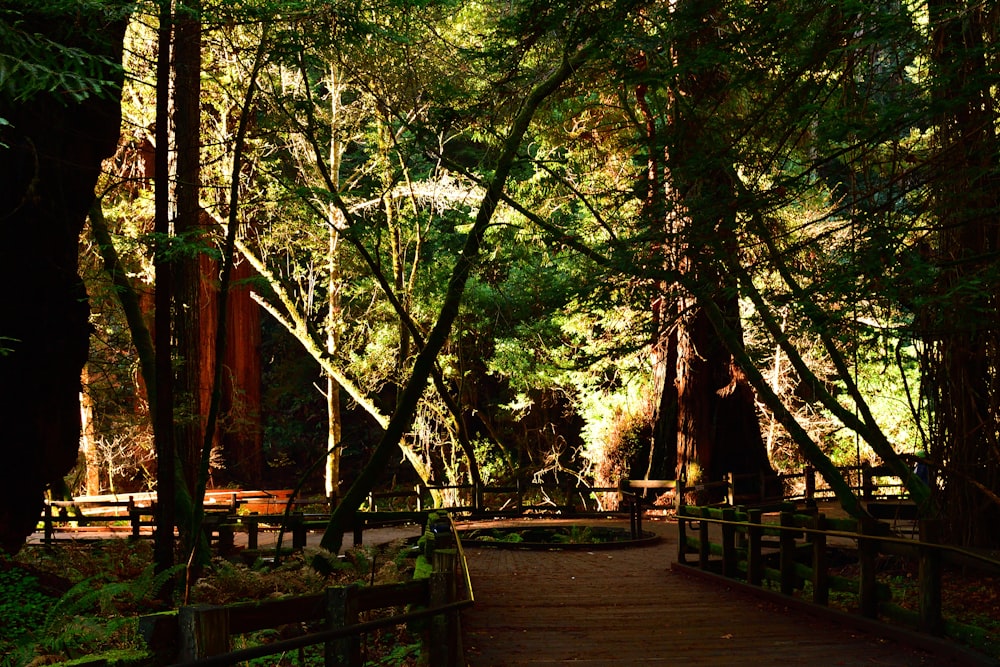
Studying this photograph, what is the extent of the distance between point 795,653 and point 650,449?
15754 mm

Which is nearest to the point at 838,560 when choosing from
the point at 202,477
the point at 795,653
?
the point at 795,653

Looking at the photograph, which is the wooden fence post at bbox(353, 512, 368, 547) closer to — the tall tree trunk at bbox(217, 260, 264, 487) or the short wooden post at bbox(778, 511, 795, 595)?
the short wooden post at bbox(778, 511, 795, 595)

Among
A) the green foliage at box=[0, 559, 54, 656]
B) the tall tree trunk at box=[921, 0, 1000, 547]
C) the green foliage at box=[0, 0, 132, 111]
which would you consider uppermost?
the green foliage at box=[0, 0, 132, 111]

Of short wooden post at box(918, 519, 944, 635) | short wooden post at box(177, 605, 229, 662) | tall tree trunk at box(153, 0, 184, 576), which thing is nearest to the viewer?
short wooden post at box(177, 605, 229, 662)

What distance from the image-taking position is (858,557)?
9383 millimetres

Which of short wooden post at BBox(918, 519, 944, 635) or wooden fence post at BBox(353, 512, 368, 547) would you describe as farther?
wooden fence post at BBox(353, 512, 368, 547)

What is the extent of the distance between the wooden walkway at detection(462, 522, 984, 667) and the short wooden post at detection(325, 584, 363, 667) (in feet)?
6.12

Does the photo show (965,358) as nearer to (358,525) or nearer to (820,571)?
Result: (820,571)

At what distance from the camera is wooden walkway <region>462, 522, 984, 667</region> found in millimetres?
7012

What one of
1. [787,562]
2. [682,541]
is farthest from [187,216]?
[787,562]

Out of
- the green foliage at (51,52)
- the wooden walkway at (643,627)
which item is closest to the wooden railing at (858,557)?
the wooden walkway at (643,627)

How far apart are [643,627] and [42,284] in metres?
7.60

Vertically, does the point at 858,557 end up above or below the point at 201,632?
below

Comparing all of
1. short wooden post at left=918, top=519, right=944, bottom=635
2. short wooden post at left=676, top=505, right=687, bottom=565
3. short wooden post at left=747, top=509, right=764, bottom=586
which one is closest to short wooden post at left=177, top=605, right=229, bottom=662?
short wooden post at left=918, top=519, right=944, bottom=635
